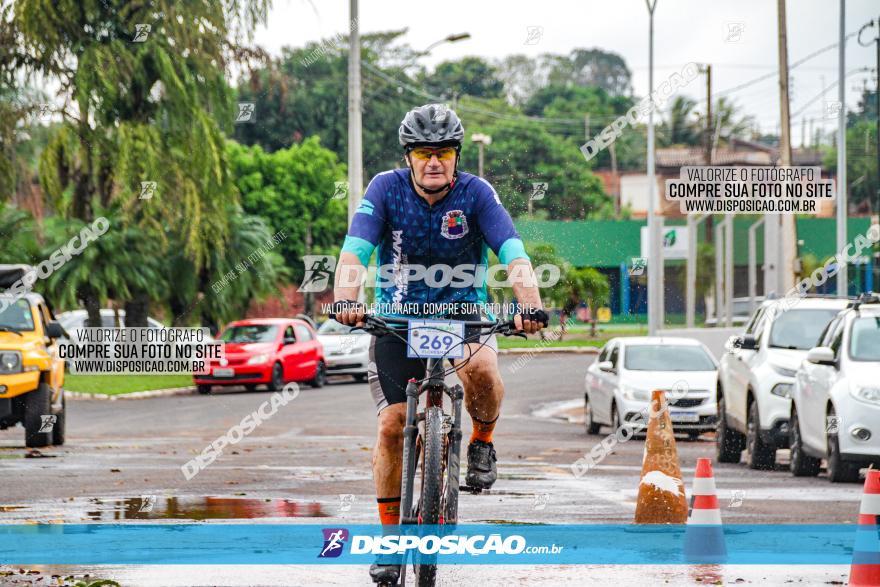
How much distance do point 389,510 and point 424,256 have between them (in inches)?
45.9

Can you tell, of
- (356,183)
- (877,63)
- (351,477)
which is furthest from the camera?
(877,63)

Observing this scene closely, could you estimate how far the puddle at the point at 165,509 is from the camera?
1091cm

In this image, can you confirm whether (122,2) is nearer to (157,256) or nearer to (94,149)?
(94,149)

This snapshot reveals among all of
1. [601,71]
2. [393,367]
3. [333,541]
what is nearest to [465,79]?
[601,71]

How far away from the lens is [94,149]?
34031 mm

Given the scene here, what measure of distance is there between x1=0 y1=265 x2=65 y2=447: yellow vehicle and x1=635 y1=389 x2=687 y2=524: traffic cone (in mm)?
9635

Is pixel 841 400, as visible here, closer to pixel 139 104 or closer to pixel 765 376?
pixel 765 376

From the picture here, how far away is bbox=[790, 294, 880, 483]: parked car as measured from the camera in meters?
14.1

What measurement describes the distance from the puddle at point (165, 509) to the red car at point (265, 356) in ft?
68.7

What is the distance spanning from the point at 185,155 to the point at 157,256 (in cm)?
350

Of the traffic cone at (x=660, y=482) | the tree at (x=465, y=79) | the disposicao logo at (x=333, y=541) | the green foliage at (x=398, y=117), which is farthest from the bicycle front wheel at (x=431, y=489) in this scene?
the tree at (x=465, y=79)

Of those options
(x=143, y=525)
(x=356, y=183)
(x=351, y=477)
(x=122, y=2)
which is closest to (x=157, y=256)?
(x=122, y=2)

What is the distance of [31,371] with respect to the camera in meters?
18.3

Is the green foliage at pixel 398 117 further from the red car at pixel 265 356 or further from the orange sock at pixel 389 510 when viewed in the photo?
the orange sock at pixel 389 510
